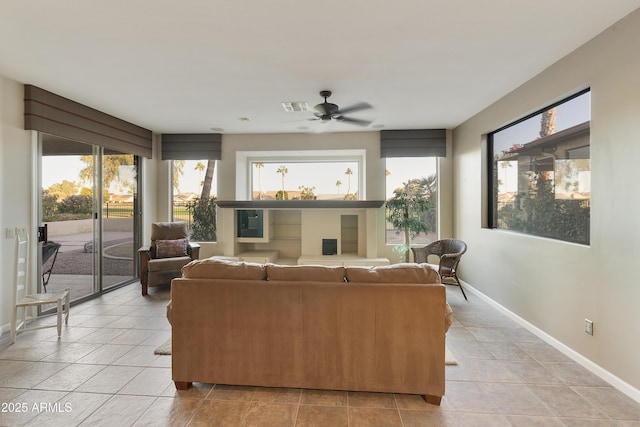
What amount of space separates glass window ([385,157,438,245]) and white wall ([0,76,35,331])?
15.7 feet

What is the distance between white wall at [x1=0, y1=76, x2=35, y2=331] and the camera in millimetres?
3039

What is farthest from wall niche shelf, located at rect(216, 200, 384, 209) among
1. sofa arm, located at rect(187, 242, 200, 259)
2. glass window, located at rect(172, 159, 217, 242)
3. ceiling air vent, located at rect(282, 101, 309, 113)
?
ceiling air vent, located at rect(282, 101, 309, 113)

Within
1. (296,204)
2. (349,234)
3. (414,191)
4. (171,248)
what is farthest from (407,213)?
(171,248)

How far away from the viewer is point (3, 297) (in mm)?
3035

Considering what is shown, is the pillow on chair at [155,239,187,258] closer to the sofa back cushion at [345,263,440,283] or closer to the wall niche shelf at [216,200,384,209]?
the wall niche shelf at [216,200,384,209]

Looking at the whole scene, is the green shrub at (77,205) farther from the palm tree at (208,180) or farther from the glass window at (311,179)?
the glass window at (311,179)

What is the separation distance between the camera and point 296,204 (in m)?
5.25

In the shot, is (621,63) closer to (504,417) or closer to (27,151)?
(504,417)

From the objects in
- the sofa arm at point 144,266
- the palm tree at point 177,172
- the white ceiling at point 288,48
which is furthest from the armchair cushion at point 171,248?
the white ceiling at point 288,48

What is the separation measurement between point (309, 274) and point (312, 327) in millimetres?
344

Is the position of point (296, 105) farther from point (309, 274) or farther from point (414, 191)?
point (414, 191)

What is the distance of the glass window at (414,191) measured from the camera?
533 cm

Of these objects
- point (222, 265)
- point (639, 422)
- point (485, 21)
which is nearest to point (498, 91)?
point (485, 21)

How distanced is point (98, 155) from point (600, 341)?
19.2 ft
